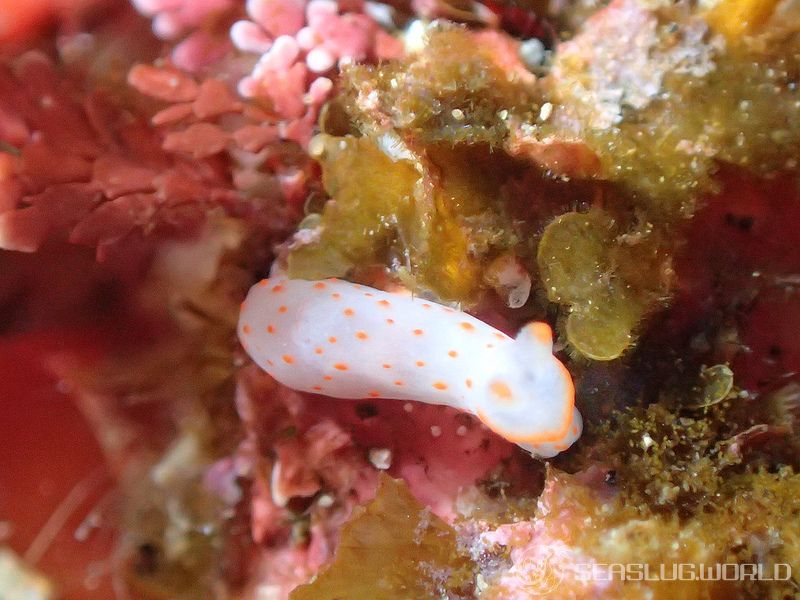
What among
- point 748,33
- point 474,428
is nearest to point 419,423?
point 474,428

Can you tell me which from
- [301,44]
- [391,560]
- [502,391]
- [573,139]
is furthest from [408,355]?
[301,44]

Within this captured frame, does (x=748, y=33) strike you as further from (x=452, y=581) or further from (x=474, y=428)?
(x=452, y=581)

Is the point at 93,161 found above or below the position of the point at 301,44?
below

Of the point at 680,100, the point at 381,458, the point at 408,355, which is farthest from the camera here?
the point at 381,458

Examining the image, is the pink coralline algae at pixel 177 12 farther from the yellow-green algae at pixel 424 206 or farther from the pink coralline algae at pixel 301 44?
the yellow-green algae at pixel 424 206

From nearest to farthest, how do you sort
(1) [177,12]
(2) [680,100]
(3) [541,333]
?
(2) [680,100] < (3) [541,333] < (1) [177,12]

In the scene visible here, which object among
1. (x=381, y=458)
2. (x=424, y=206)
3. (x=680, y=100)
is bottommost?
→ (x=381, y=458)

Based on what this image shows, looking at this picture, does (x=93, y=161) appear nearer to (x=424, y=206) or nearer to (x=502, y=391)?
(x=424, y=206)
